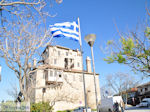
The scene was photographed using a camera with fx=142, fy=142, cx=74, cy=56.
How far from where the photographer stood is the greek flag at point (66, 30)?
35.3ft

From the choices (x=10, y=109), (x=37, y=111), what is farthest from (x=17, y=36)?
(x=37, y=111)

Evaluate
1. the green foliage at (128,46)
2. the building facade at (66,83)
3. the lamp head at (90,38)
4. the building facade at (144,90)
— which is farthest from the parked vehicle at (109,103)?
the building facade at (144,90)

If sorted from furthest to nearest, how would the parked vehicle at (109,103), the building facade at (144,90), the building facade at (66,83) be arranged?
the building facade at (144,90), the building facade at (66,83), the parked vehicle at (109,103)

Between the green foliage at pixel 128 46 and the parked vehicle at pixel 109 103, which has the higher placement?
the green foliage at pixel 128 46

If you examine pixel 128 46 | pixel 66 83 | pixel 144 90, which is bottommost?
pixel 144 90

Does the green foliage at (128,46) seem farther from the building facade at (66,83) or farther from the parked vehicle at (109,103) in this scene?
the building facade at (66,83)

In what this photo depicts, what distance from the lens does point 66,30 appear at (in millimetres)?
11172

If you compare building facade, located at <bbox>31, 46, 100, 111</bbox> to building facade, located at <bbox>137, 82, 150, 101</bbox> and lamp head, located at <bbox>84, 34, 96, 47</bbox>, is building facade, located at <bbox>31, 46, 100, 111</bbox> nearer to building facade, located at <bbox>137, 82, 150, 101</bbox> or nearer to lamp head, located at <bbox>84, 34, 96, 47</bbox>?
building facade, located at <bbox>137, 82, 150, 101</bbox>

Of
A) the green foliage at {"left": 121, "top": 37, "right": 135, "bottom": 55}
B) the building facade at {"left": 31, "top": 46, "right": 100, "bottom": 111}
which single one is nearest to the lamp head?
the green foliage at {"left": 121, "top": 37, "right": 135, "bottom": 55}

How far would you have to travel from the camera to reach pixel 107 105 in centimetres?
2316

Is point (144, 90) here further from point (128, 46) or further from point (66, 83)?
point (128, 46)

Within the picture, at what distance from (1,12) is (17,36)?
9.82 ft

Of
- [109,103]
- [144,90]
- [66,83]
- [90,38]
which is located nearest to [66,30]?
[90,38]

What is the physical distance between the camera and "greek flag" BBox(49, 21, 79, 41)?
1075cm
